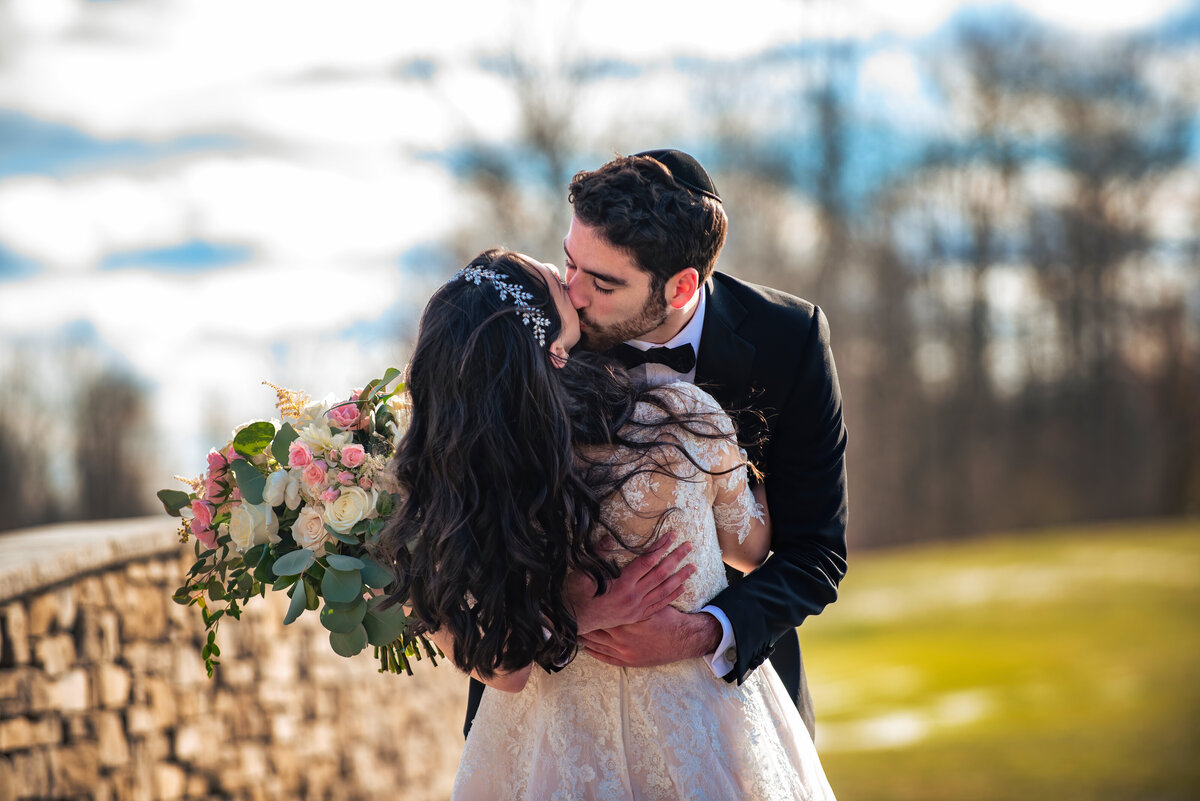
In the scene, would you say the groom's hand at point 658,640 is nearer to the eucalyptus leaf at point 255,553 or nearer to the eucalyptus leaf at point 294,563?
the eucalyptus leaf at point 294,563

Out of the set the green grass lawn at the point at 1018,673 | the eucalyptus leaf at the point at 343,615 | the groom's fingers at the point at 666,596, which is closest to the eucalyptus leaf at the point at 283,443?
the eucalyptus leaf at the point at 343,615

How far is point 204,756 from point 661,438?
11.2 ft

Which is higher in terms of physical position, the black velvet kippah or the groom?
the black velvet kippah

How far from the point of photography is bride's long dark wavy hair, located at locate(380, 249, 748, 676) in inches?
80.2

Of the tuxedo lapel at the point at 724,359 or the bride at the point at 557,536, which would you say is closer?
the bride at the point at 557,536

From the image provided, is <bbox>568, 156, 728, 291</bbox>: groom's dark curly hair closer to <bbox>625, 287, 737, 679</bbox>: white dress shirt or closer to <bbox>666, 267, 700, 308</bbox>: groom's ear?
<bbox>666, 267, 700, 308</bbox>: groom's ear

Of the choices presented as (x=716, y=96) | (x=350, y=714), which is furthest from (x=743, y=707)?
(x=716, y=96)

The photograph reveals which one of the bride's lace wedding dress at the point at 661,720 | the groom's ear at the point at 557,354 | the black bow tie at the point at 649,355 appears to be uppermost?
the groom's ear at the point at 557,354

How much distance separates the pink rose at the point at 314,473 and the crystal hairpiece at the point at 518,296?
1.71ft

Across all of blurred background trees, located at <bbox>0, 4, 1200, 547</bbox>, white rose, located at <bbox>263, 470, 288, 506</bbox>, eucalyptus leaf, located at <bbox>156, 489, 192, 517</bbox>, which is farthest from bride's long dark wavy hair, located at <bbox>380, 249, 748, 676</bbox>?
blurred background trees, located at <bbox>0, 4, 1200, 547</bbox>

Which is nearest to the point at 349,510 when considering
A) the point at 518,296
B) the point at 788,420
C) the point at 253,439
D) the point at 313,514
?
the point at 313,514

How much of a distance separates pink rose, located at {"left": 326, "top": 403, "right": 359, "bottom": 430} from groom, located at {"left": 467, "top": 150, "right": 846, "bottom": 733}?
578 mm

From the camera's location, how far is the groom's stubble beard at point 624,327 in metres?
2.44

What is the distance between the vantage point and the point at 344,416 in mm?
2420
